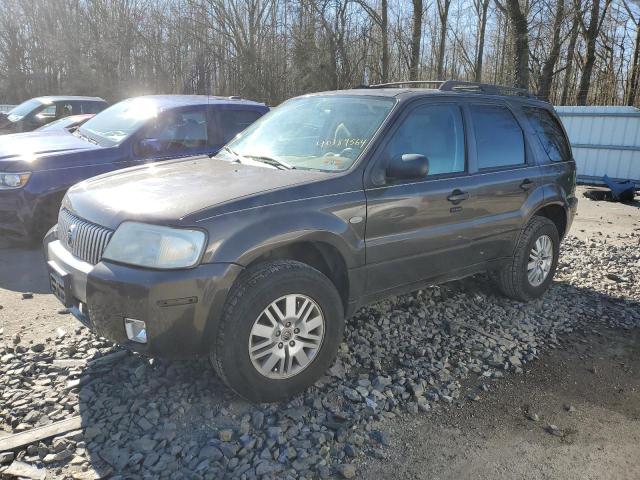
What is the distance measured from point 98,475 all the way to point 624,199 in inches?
477

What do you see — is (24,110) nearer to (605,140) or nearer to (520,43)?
(520,43)

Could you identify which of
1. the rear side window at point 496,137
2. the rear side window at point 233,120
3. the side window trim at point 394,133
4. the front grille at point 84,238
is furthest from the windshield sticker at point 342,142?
the rear side window at point 233,120

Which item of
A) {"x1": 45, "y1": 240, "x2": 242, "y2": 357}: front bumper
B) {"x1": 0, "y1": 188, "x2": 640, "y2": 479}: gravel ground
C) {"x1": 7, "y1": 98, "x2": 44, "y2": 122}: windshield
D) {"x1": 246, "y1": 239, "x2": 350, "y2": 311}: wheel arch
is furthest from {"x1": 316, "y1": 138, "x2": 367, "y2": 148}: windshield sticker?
{"x1": 7, "y1": 98, "x2": 44, "y2": 122}: windshield

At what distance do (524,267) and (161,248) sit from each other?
347 cm

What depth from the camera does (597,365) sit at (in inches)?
159

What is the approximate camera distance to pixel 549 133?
17.1ft

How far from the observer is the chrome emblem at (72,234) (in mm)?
3285

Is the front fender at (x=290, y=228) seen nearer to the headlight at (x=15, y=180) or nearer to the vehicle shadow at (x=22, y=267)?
the vehicle shadow at (x=22, y=267)

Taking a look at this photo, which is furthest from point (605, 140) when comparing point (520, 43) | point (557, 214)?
point (557, 214)

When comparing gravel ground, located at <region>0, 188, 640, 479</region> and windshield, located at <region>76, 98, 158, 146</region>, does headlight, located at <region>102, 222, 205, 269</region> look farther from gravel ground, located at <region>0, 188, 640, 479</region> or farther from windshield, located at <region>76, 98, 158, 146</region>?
windshield, located at <region>76, 98, 158, 146</region>

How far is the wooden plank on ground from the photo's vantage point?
9.13 ft

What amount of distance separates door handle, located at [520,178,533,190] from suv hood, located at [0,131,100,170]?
4.78 m

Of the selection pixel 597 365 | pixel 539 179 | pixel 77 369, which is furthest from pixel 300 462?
pixel 539 179

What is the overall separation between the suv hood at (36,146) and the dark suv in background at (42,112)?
5502 millimetres
